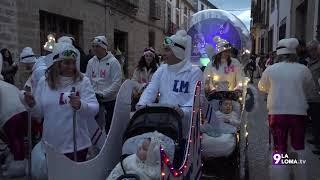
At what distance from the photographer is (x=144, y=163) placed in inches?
150

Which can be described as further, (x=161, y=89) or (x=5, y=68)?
(x=5, y=68)

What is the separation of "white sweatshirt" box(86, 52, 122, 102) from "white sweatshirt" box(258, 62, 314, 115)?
270 centimetres

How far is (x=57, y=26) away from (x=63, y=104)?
43.0ft

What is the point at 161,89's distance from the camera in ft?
17.2

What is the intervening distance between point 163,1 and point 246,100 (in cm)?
2749

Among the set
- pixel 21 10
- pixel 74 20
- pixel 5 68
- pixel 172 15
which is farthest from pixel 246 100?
pixel 172 15

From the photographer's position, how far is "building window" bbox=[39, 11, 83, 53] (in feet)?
50.8

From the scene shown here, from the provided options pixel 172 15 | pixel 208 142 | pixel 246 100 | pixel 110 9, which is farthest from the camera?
pixel 172 15

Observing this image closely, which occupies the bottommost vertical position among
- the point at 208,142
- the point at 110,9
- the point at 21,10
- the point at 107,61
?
the point at 208,142

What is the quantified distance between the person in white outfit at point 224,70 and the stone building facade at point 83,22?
276 inches

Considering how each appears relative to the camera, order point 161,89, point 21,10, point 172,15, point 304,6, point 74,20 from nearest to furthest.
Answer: point 161,89 < point 21,10 < point 304,6 < point 74,20 < point 172,15

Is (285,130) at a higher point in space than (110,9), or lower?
lower

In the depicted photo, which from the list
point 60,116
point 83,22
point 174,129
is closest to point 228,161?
point 174,129

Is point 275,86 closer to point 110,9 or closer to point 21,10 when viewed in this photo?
point 21,10
